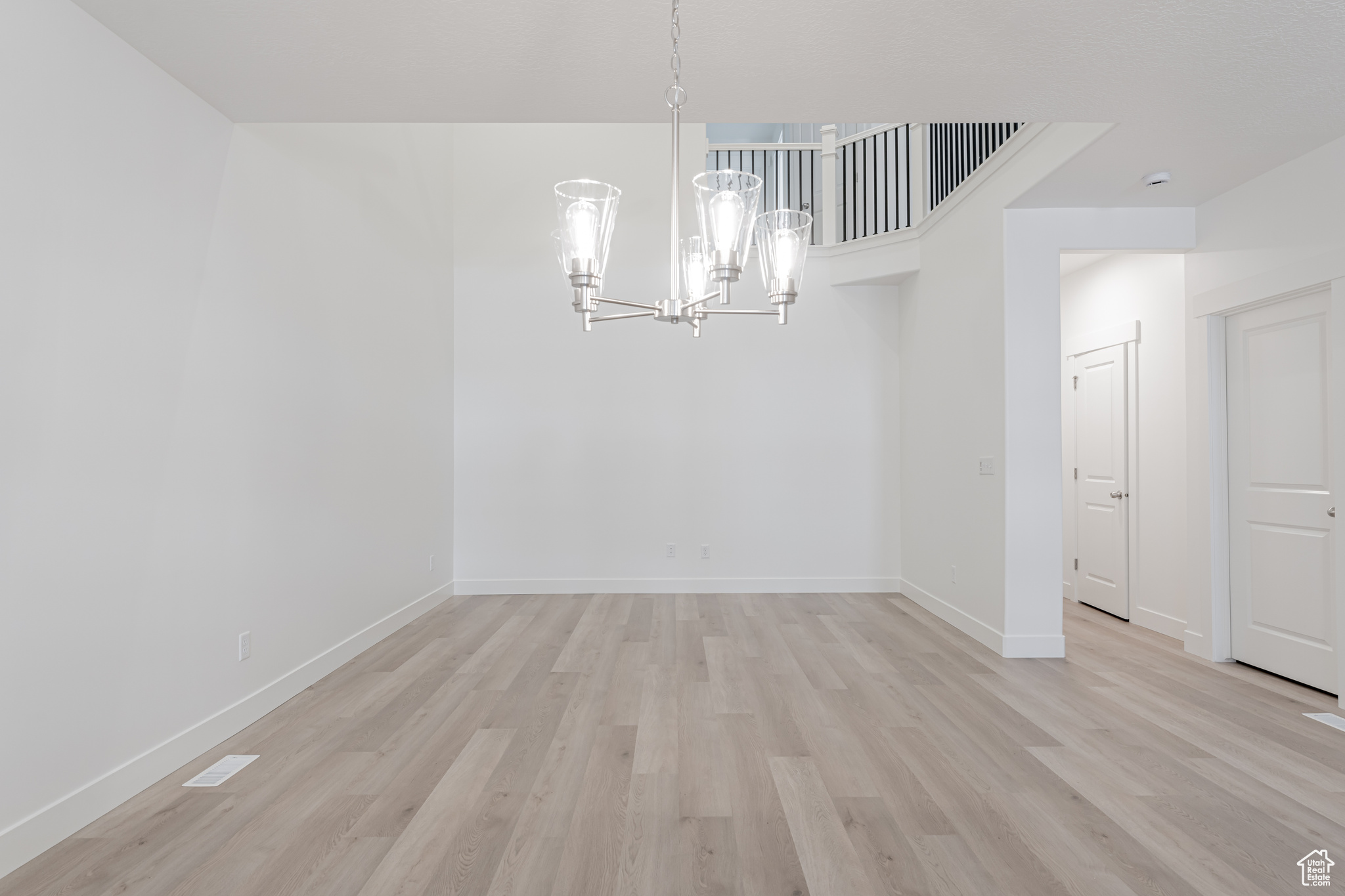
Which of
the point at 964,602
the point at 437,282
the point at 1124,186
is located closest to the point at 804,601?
the point at 964,602

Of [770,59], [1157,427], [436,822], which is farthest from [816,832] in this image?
[1157,427]

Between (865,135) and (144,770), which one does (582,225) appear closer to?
(144,770)

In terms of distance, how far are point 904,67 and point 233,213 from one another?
2.92m

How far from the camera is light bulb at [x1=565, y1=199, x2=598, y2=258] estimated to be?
2.15 m

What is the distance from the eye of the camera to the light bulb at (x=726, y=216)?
6.83ft

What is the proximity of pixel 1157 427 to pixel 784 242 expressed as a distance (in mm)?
3932

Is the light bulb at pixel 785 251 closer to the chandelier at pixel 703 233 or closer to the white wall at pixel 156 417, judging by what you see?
the chandelier at pixel 703 233

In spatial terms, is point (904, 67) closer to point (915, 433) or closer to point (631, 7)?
point (631, 7)

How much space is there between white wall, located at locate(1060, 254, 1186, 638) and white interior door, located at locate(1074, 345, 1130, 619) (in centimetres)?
15

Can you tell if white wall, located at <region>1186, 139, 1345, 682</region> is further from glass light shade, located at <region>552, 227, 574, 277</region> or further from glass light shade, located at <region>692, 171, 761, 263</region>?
glass light shade, located at <region>552, 227, 574, 277</region>

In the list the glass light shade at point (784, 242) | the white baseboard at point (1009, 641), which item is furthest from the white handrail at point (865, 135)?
the glass light shade at point (784, 242)

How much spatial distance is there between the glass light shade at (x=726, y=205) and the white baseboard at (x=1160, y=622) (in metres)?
4.20

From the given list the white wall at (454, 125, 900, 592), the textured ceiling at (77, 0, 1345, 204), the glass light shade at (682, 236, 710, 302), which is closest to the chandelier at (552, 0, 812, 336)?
the glass light shade at (682, 236, 710, 302)

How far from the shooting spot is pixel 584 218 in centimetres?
215
